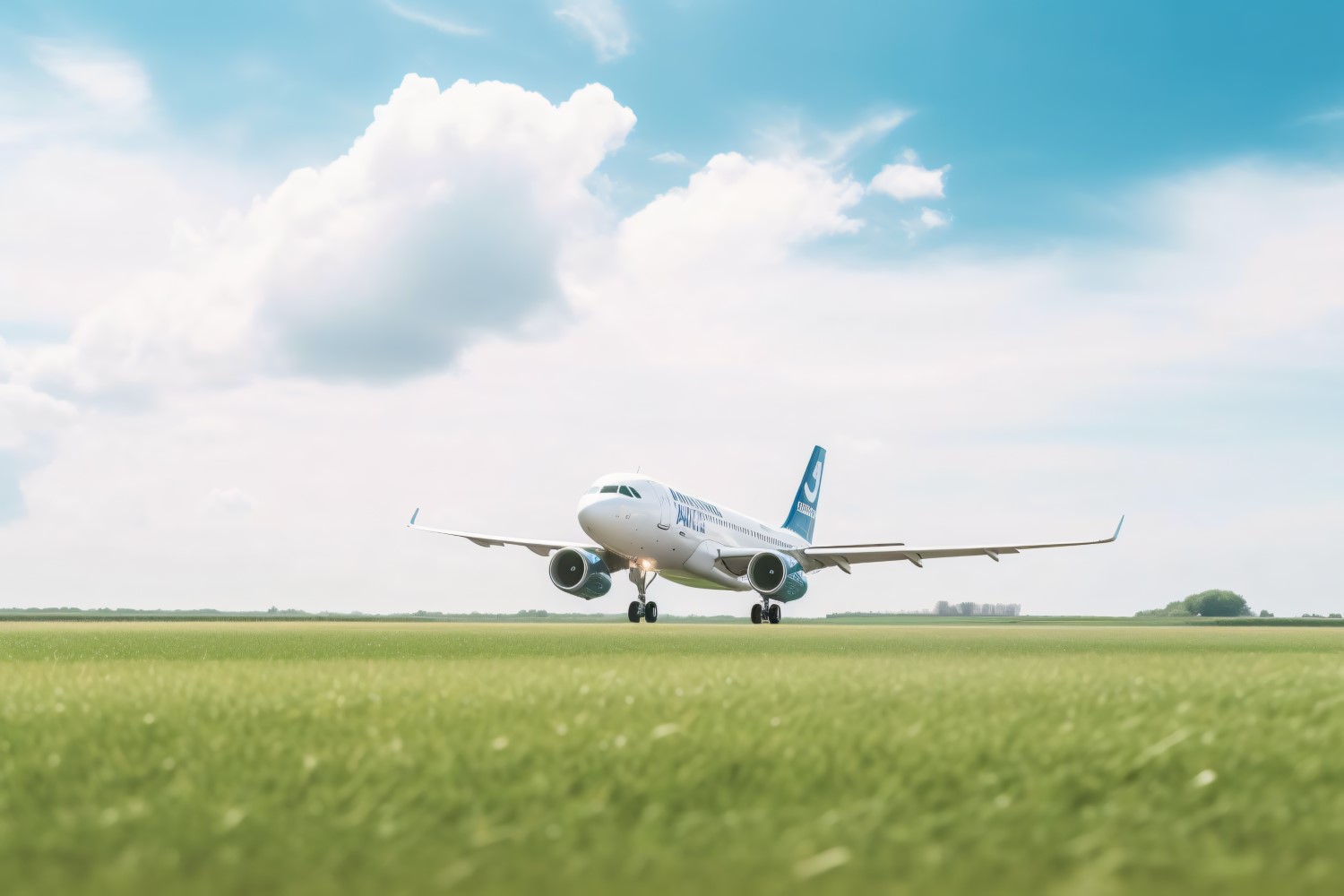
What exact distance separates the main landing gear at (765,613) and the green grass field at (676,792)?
32.6 meters

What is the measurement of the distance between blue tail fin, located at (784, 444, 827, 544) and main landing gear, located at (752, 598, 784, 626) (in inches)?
488

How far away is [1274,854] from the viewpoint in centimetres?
144

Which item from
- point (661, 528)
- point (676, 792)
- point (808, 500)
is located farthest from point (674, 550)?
point (676, 792)

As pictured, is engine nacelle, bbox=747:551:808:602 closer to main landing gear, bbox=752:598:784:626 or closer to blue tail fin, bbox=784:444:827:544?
main landing gear, bbox=752:598:784:626

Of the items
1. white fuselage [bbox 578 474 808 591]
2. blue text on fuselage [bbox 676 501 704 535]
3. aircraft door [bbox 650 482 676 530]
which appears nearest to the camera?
white fuselage [bbox 578 474 808 591]

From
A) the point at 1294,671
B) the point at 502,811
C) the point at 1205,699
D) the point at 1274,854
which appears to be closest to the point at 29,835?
the point at 502,811

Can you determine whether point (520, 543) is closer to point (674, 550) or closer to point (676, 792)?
point (674, 550)

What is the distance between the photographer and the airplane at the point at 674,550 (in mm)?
30422

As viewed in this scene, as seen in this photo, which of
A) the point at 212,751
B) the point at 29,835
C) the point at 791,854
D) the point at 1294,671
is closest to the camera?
the point at 791,854

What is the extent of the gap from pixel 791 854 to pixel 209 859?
0.86 meters

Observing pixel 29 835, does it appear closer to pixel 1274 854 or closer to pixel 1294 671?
pixel 1274 854

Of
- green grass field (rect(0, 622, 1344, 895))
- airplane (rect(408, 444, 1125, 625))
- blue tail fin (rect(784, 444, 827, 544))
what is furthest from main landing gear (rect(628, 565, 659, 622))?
green grass field (rect(0, 622, 1344, 895))

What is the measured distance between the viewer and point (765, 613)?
3591 cm

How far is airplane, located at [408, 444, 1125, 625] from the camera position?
30.4 meters
